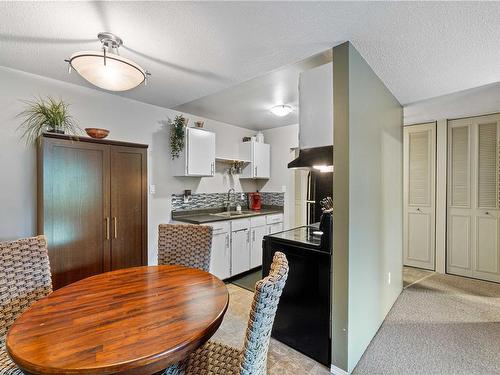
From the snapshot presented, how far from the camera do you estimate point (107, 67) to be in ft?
5.05

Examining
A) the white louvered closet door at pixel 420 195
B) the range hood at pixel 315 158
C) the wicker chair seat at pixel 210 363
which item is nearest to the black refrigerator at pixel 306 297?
the range hood at pixel 315 158

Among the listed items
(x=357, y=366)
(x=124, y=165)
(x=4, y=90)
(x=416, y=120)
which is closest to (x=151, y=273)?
(x=124, y=165)

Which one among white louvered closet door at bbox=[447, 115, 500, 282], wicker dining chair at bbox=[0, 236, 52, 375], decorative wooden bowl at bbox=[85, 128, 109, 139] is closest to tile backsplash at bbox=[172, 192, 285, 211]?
decorative wooden bowl at bbox=[85, 128, 109, 139]

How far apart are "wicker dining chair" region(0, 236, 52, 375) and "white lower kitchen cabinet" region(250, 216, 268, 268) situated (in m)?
2.58

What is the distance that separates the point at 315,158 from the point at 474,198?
3041mm

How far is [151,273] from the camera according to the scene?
168 centimetres

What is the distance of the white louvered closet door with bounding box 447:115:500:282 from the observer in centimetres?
343

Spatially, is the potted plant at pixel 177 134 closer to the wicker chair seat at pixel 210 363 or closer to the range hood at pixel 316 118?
the range hood at pixel 316 118

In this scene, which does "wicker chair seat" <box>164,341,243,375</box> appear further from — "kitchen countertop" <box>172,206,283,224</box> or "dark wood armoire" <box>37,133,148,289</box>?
"kitchen countertop" <box>172,206,283,224</box>

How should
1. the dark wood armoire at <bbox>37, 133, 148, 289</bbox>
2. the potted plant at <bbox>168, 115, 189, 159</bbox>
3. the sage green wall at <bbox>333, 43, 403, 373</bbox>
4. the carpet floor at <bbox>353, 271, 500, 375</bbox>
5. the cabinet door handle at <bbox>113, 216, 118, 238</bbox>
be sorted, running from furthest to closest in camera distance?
1. the potted plant at <bbox>168, 115, 189, 159</bbox>
2. the cabinet door handle at <bbox>113, 216, 118, 238</bbox>
3. the dark wood armoire at <bbox>37, 133, 148, 289</bbox>
4. the carpet floor at <bbox>353, 271, 500, 375</bbox>
5. the sage green wall at <bbox>333, 43, 403, 373</bbox>

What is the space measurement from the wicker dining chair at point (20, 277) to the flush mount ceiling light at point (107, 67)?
109cm

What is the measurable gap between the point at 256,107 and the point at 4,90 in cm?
252

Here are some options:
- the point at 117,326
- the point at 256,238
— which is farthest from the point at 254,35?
the point at 256,238

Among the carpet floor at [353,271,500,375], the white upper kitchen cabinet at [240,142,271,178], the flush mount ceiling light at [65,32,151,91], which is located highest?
the flush mount ceiling light at [65,32,151,91]
